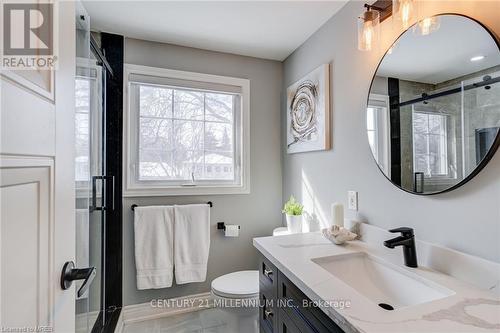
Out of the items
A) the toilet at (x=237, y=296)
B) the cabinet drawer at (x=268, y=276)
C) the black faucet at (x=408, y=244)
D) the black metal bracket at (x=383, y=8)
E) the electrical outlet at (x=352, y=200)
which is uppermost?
the black metal bracket at (x=383, y=8)

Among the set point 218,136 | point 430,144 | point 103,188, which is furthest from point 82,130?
point 430,144

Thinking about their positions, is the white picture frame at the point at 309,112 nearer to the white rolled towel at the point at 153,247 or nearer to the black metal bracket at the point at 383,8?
the black metal bracket at the point at 383,8

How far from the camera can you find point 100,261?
178 centimetres

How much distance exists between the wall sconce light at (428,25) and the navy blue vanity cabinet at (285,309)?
3.91 ft

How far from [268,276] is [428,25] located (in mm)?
1340

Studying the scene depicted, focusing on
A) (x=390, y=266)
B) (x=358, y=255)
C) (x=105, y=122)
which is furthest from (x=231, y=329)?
(x=105, y=122)

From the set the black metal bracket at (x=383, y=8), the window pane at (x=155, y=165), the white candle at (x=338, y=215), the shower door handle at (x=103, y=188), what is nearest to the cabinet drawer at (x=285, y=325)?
the white candle at (x=338, y=215)

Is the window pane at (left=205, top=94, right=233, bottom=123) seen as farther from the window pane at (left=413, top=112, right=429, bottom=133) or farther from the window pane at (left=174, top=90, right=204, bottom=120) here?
the window pane at (left=413, top=112, right=429, bottom=133)

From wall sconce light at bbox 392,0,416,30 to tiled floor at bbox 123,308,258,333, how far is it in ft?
6.60

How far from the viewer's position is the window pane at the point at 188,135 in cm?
212

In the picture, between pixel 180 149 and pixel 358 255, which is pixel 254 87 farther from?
pixel 358 255

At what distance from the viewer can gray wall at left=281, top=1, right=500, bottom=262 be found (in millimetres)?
885

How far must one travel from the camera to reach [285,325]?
3.58 feet

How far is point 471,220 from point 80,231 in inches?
65.6
